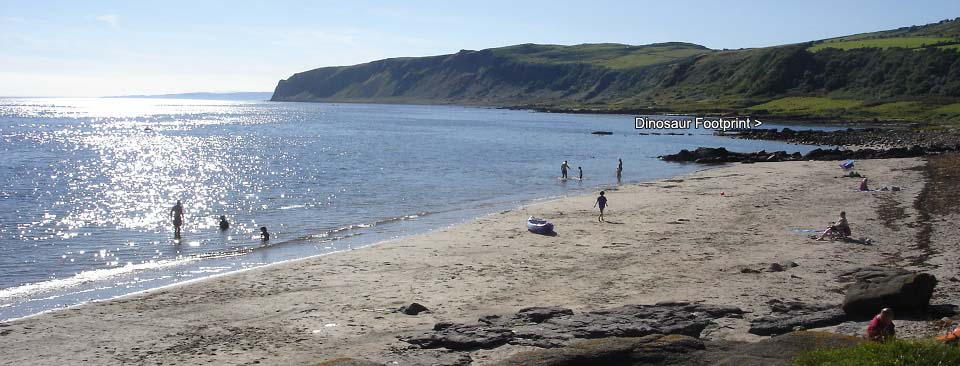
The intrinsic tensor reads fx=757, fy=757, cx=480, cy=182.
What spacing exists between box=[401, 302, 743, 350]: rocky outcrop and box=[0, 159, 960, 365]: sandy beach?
1.37 ft

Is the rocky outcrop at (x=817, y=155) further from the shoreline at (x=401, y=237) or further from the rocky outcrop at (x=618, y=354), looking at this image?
the rocky outcrop at (x=618, y=354)

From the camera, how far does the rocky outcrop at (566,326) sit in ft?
43.4

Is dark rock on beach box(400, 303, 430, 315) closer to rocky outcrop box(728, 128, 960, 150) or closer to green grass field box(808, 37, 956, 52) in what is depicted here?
rocky outcrop box(728, 128, 960, 150)

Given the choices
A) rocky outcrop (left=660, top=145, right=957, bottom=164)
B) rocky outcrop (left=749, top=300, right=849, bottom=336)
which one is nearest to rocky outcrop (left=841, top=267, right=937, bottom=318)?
rocky outcrop (left=749, top=300, right=849, bottom=336)

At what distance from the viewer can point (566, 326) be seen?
1371 centimetres

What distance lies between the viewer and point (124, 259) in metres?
25.1

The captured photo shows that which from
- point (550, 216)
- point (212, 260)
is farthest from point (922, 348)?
point (550, 216)

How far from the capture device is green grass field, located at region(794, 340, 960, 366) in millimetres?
8898


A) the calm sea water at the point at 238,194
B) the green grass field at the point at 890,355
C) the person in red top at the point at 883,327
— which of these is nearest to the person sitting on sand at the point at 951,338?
the person in red top at the point at 883,327

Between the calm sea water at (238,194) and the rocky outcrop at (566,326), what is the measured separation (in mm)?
10999

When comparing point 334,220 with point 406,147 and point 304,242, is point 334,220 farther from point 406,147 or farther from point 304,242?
point 406,147

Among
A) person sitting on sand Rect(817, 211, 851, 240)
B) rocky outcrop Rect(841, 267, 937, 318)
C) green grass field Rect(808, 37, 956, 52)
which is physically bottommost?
person sitting on sand Rect(817, 211, 851, 240)

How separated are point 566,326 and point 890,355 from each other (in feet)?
19.0

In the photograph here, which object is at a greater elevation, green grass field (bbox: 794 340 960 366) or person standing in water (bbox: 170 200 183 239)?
green grass field (bbox: 794 340 960 366)
